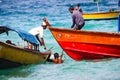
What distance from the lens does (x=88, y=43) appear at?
13.2m

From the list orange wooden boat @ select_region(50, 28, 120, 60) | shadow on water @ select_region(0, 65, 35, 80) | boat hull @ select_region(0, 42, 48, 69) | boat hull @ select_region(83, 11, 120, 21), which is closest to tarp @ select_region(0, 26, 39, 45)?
boat hull @ select_region(0, 42, 48, 69)

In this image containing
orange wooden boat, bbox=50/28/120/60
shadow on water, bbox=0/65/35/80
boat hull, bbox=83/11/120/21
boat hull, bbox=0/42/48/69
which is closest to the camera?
boat hull, bbox=0/42/48/69

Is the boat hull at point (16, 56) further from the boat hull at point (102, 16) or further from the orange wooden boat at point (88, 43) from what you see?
the boat hull at point (102, 16)

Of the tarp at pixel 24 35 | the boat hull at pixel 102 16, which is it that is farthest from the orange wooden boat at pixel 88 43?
the boat hull at pixel 102 16

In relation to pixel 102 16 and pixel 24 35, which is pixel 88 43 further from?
pixel 102 16

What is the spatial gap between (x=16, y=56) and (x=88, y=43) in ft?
9.70

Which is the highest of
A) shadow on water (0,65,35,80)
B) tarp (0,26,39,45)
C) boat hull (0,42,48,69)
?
tarp (0,26,39,45)

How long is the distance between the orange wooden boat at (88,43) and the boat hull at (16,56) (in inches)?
44.0

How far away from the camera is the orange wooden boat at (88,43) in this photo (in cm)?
1284

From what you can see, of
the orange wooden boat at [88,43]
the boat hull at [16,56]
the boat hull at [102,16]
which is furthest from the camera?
the boat hull at [102,16]

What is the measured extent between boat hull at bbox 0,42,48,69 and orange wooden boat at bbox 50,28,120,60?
1117 mm

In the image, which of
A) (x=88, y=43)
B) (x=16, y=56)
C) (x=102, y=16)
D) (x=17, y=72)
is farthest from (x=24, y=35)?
(x=102, y=16)

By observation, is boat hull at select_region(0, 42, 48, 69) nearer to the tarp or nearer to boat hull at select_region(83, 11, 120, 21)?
the tarp

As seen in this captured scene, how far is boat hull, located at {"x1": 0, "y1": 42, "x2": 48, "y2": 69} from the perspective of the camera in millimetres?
11961
